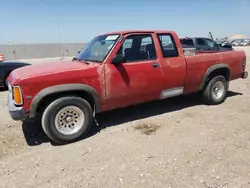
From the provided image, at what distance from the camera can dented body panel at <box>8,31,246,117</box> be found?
3.86m

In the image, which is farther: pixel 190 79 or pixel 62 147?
pixel 190 79

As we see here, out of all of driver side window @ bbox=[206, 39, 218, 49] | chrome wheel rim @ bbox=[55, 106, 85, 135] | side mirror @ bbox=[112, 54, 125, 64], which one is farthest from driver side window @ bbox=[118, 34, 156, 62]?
driver side window @ bbox=[206, 39, 218, 49]

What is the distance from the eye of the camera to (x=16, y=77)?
382 cm

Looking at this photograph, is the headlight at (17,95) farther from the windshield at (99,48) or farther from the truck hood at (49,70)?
the windshield at (99,48)

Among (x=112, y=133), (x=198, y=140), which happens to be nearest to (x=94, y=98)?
(x=112, y=133)

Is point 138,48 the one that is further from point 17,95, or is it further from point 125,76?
point 17,95

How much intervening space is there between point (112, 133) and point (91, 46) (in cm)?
196

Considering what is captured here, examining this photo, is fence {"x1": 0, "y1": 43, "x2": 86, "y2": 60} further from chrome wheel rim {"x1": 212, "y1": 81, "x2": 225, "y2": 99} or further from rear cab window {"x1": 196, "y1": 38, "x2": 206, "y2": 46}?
chrome wheel rim {"x1": 212, "y1": 81, "x2": 225, "y2": 99}

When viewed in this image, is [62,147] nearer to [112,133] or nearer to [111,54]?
[112,133]

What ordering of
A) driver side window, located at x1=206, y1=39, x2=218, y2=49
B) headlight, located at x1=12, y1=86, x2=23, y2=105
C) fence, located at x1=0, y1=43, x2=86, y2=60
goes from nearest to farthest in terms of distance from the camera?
headlight, located at x1=12, y1=86, x2=23, y2=105
driver side window, located at x1=206, y1=39, x2=218, y2=49
fence, located at x1=0, y1=43, x2=86, y2=60

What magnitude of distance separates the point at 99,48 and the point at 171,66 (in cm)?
159

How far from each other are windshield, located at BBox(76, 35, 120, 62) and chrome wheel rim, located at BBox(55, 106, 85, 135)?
3.56ft

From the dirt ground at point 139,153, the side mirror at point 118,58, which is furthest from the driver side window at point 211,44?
the side mirror at point 118,58

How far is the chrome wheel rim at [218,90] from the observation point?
6.19 m
